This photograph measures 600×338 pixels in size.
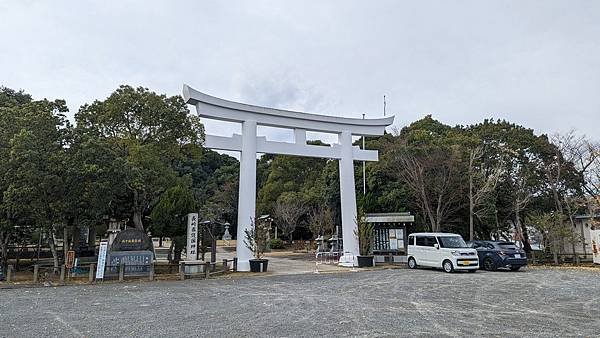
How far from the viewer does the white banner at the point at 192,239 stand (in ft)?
48.3

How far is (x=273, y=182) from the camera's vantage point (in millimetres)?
37156

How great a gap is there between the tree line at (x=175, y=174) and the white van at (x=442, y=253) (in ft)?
13.5

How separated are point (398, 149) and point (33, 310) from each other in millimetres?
17294

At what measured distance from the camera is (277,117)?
17125 millimetres

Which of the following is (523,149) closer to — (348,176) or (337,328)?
(348,176)

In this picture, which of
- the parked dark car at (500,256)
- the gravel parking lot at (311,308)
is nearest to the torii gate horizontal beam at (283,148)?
the gravel parking lot at (311,308)

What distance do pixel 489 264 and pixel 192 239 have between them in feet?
36.9

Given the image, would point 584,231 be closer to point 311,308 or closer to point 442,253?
point 442,253

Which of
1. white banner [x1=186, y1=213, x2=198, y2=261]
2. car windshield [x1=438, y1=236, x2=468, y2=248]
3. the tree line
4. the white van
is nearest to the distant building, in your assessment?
the tree line

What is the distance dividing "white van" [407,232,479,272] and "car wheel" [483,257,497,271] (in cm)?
108

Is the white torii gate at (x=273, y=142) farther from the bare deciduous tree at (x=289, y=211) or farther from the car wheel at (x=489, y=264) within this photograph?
the bare deciduous tree at (x=289, y=211)

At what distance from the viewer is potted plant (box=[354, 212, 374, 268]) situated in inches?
674

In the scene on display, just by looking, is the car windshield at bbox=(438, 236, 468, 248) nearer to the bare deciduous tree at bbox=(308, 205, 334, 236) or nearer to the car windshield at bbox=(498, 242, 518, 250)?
the car windshield at bbox=(498, 242, 518, 250)

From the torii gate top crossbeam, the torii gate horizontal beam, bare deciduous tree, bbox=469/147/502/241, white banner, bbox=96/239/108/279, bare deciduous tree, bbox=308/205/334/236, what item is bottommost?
white banner, bbox=96/239/108/279
